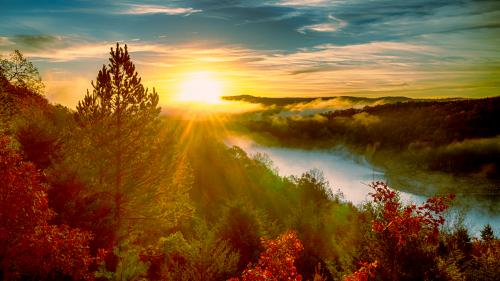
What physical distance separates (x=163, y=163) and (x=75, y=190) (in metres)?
6.64

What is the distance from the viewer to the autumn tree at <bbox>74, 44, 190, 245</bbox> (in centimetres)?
2908

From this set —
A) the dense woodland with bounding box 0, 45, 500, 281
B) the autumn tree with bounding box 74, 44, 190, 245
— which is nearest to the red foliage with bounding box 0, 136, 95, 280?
the dense woodland with bounding box 0, 45, 500, 281

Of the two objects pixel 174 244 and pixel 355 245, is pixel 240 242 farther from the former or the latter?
pixel 355 245

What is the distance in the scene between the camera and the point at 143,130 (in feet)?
100

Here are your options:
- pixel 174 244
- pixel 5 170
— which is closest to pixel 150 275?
pixel 174 244

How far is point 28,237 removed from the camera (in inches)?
765

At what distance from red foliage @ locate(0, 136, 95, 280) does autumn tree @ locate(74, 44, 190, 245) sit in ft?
25.8

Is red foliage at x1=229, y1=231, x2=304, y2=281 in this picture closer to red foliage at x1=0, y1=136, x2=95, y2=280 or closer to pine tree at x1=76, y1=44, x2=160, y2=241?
red foliage at x1=0, y1=136, x2=95, y2=280

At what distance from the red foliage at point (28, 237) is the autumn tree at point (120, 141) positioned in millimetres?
7879

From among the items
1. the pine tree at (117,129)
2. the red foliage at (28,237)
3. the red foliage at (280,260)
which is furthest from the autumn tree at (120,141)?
the red foliage at (280,260)

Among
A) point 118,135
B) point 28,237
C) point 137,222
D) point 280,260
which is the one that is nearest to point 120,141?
point 118,135

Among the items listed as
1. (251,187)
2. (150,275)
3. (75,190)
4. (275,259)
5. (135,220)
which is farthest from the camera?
(251,187)

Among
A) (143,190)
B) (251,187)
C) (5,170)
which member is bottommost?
(251,187)

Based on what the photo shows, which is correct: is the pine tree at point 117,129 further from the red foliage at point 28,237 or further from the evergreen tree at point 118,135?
the red foliage at point 28,237
